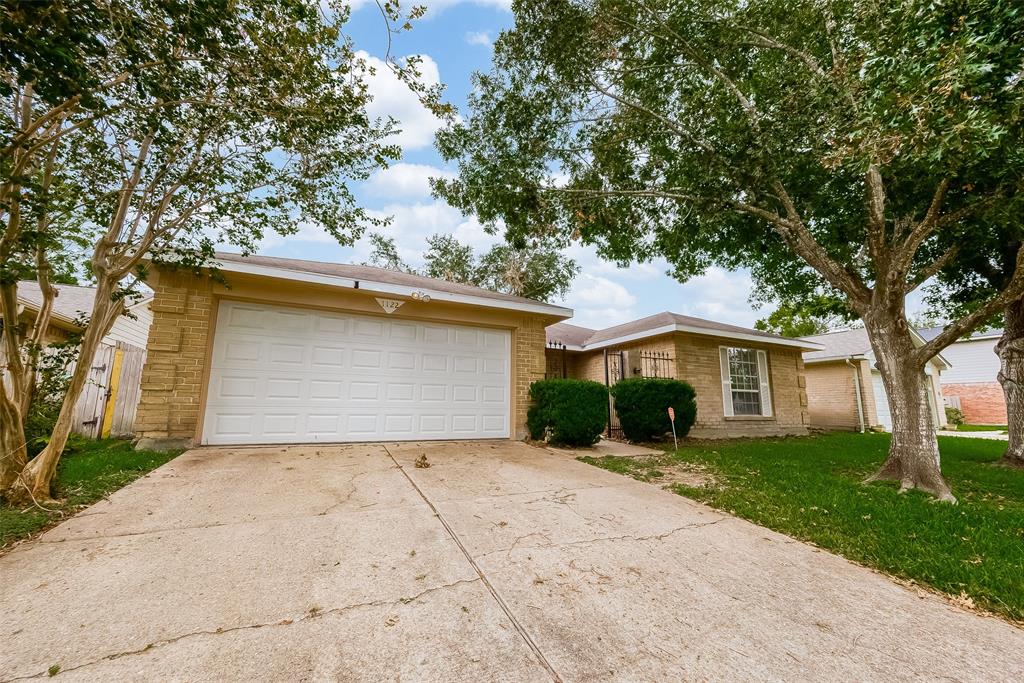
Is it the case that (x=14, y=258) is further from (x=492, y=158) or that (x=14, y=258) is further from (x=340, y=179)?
(x=492, y=158)

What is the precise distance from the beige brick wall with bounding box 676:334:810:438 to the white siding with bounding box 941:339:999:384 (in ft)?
52.3

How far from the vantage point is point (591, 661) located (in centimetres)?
175

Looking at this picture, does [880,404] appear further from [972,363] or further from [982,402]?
[972,363]

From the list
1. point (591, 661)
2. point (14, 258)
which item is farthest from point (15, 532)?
point (591, 661)

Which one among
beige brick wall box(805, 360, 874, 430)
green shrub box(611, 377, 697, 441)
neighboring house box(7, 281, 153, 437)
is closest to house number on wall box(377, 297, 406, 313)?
neighboring house box(7, 281, 153, 437)

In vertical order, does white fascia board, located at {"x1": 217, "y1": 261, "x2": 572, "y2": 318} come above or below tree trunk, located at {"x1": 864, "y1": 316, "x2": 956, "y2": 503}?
above

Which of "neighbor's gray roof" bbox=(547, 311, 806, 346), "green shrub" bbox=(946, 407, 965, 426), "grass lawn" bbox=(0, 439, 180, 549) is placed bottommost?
"grass lawn" bbox=(0, 439, 180, 549)

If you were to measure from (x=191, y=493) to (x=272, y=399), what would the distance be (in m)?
2.69

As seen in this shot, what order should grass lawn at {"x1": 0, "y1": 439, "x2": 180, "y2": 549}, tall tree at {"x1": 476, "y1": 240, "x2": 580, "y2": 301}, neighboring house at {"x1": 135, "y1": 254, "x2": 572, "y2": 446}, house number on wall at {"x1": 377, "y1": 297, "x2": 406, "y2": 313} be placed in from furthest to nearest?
tall tree at {"x1": 476, "y1": 240, "x2": 580, "y2": 301} < house number on wall at {"x1": 377, "y1": 297, "x2": 406, "y2": 313} < neighboring house at {"x1": 135, "y1": 254, "x2": 572, "y2": 446} < grass lawn at {"x1": 0, "y1": 439, "x2": 180, "y2": 549}

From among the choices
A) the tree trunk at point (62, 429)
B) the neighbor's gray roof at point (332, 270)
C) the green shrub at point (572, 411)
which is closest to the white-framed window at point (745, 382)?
the green shrub at point (572, 411)

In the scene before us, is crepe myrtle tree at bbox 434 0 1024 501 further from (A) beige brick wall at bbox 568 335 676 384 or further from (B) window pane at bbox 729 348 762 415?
(B) window pane at bbox 729 348 762 415

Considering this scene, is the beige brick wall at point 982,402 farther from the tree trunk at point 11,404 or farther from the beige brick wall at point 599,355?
the tree trunk at point 11,404

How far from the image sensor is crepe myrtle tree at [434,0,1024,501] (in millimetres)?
3727

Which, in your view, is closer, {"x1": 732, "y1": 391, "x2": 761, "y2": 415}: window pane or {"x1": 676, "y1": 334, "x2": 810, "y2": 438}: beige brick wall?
{"x1": 676, "y1": 334, "x2": 810, "y2": 438}: beige brick wall
